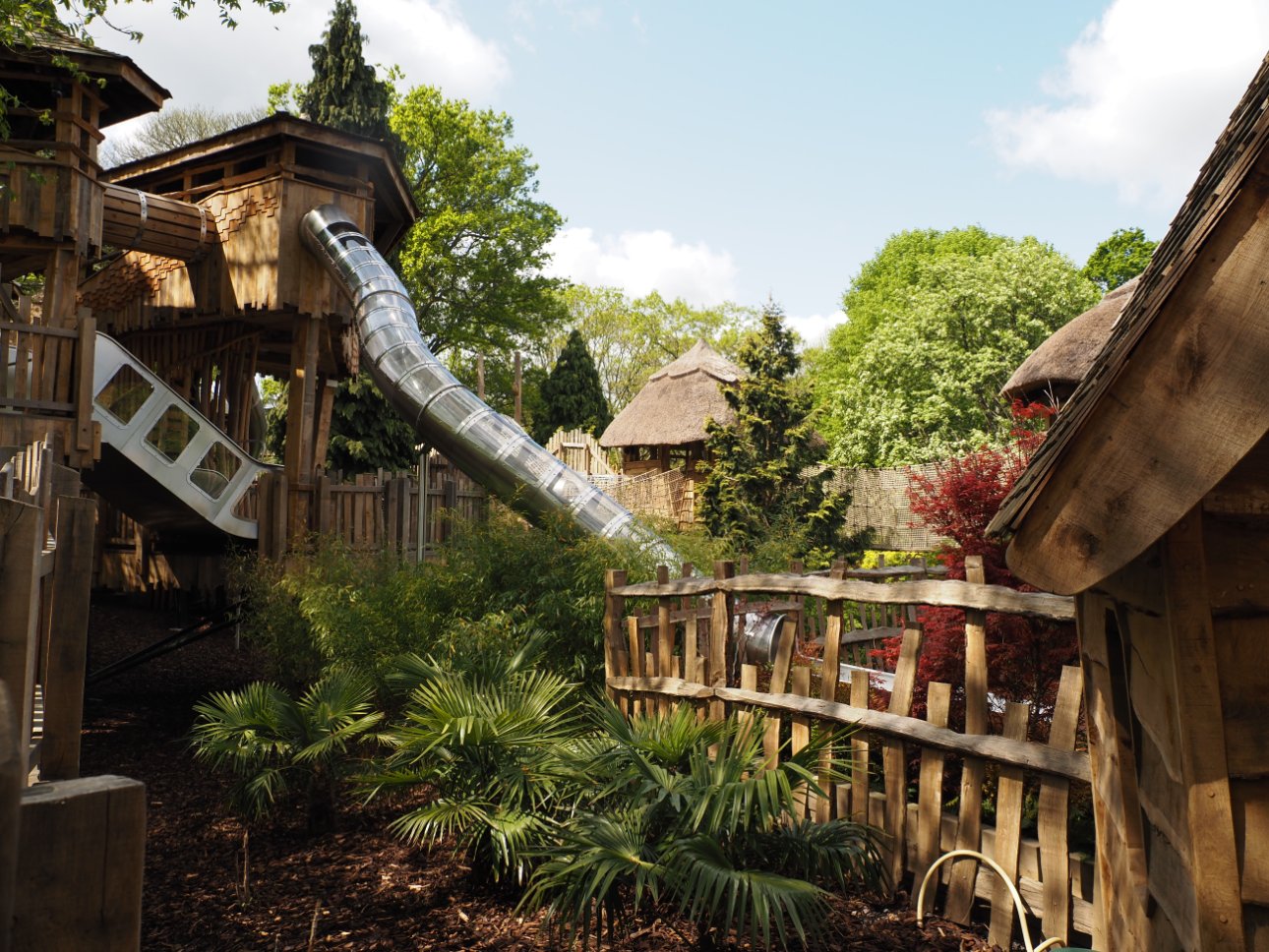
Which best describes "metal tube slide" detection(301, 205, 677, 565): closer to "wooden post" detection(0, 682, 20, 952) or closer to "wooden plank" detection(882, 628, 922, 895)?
"wooden plank" detection(882, 628, 922, 895)

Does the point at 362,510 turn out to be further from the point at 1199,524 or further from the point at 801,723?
the point at 1199,524

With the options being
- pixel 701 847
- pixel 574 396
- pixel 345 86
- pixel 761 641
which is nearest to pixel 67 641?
pixel 701 847

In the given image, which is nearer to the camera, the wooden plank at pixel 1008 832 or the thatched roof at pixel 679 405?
the wooden plank at pixel 1008 832

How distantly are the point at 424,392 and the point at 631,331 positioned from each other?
4167 centimetres

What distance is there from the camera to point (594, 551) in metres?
8.72

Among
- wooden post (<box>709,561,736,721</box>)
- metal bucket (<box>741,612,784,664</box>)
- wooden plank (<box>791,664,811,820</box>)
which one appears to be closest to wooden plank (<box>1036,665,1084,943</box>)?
wooden plank (<box>791,664,811,820</box>)

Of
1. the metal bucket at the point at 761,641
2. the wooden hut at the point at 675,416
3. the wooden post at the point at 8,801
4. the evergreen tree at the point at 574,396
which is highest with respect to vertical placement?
the evergreen tree at the point at 574,396

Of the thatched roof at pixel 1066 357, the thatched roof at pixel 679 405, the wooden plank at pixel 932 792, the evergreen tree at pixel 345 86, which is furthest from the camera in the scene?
the thatched roof at pixel 679 405

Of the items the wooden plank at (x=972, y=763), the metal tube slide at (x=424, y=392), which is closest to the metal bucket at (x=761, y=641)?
the wooden plank at (x=972, y=763)

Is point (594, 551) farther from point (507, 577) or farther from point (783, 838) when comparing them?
point (783, 838)

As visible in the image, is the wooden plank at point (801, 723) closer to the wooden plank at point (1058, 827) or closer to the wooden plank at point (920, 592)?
the wooden plank at point (920, 592)

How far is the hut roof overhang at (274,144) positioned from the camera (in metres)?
13.7

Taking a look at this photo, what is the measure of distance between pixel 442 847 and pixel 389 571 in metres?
4.28

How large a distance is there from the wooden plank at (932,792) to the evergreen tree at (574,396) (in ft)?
120
